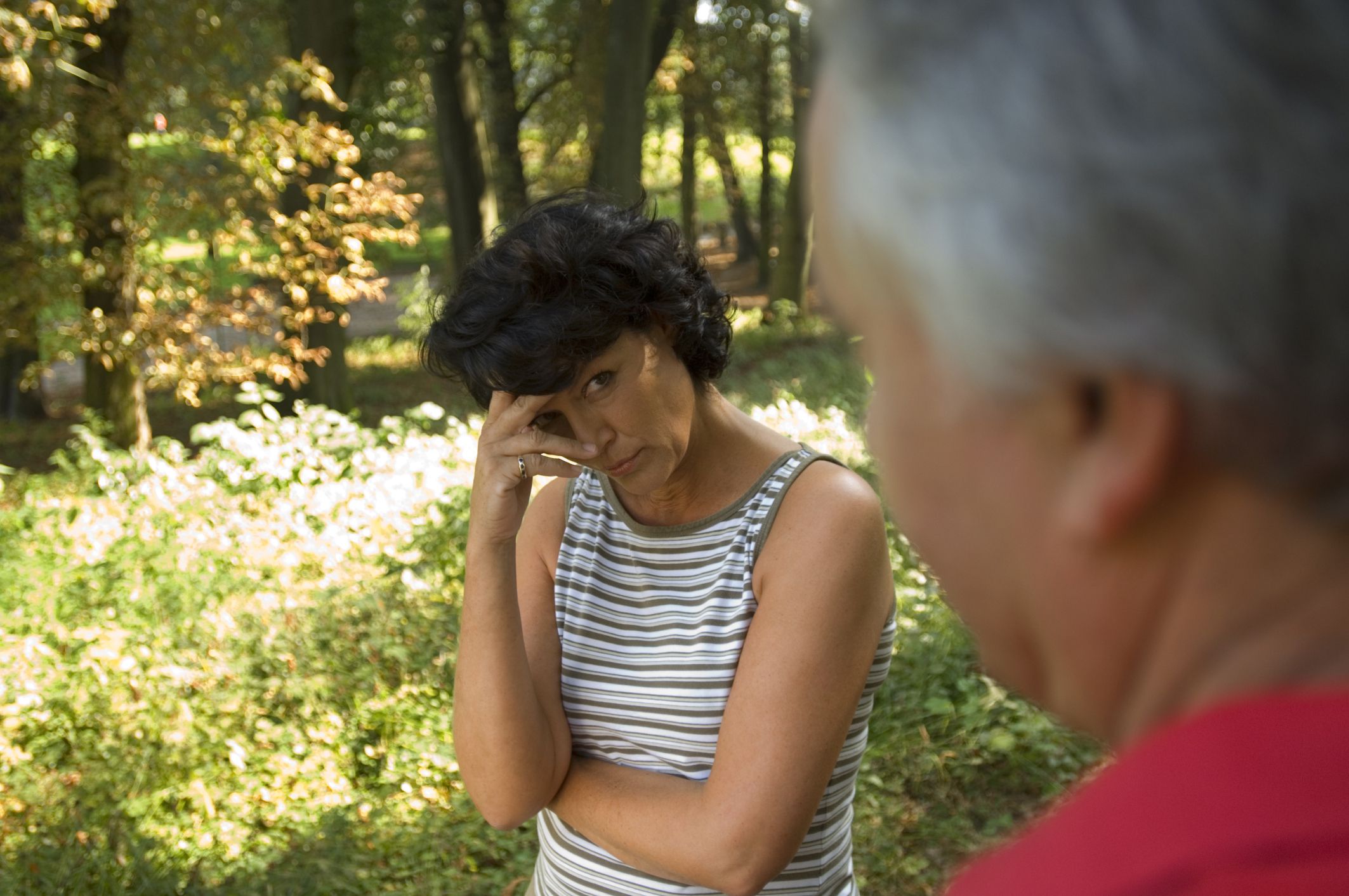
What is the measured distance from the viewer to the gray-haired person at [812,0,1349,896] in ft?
1.72

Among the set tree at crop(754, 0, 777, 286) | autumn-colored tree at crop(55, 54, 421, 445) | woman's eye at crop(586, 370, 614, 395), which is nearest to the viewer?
woman's eye at crop(586, 370, 614, 395)

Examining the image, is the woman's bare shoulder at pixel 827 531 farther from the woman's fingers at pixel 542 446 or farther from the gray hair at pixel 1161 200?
the gray hair at pixel 1161 200

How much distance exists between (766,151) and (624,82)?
32.9ft

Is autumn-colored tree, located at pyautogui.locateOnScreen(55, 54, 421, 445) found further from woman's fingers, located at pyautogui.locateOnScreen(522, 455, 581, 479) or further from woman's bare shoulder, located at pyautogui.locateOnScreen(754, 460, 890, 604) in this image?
woman's bare shoulder, located at pyautogui.locateOnScreen(754, 460, 890, 604)

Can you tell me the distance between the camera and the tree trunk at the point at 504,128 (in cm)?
1620

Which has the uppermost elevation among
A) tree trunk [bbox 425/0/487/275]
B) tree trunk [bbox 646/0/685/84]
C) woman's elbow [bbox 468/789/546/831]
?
tree trunk [bbox 646/0/685/84]

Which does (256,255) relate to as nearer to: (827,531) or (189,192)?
(189,192)

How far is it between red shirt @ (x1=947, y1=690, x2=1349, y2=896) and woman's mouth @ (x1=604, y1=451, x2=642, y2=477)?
1617mm

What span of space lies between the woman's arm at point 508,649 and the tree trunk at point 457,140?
11821 mm

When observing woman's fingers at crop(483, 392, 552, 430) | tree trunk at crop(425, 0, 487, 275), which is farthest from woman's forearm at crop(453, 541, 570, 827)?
tree trunk at crop(425, 0, 487, 275)

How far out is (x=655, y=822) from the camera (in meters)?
1.94

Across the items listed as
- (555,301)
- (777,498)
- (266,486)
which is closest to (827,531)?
(777,498)

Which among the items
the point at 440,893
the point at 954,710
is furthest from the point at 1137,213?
the point at 954,710

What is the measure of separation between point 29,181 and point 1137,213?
9.66m
